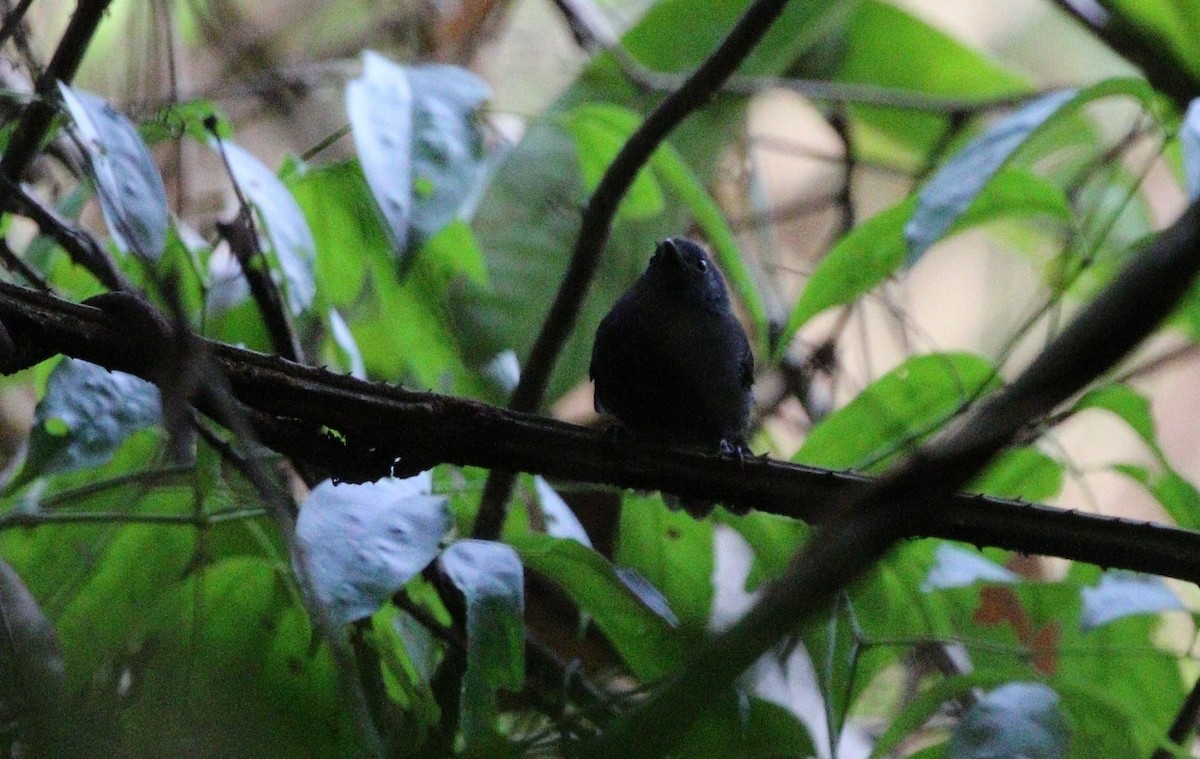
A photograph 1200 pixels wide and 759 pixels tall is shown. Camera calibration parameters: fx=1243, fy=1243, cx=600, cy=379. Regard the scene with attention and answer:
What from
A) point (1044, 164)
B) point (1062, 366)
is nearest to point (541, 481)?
point (1062, 366)

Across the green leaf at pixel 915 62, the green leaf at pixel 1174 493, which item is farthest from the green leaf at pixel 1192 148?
the green leaf at pixel 915 62

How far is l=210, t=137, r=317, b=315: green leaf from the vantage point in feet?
6.29

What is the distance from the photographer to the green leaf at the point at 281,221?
1.92 metres

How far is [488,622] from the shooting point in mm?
1581

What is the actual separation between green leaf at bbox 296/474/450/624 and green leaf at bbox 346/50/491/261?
461 millimetres

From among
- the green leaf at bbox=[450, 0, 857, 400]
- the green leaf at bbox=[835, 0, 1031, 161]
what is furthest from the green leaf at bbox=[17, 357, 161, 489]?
the green leaf at bbox=[835, 0, 1031, 161]

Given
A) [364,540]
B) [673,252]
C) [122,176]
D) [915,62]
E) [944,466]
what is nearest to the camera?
[944,466]

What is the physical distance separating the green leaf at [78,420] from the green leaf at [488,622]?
1.78 ft

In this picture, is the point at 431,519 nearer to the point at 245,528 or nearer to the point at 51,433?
the point at 51,433

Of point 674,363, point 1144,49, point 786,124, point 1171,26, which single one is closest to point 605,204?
point 674,363

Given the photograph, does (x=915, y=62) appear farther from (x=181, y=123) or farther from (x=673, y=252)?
(x=181, y=123)

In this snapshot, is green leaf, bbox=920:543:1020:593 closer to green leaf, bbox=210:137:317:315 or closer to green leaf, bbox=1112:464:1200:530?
green leaf, bbox=1112:464:1200:530

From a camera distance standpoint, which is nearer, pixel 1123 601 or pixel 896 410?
pixel 1123 601

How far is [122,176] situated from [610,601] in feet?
3.03
